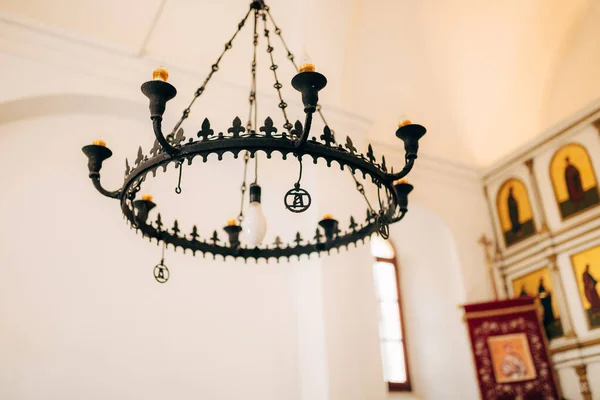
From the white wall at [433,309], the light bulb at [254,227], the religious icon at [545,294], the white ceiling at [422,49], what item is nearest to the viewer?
the light bulb at [254,227]

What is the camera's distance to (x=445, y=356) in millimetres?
8133

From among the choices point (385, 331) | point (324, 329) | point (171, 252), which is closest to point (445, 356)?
point (385, 331)

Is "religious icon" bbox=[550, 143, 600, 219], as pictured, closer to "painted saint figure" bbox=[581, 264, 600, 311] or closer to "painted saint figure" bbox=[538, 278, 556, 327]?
"painted saint figure" bbox=[581, 264, 600, 311]

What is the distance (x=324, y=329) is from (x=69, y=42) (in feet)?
13.2

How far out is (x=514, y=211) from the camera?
8336mm

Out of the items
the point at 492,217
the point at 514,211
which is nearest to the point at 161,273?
the point at 514,211

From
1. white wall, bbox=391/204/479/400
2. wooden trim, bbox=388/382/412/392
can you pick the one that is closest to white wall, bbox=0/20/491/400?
wooden trim, bbox=388/382/412/392

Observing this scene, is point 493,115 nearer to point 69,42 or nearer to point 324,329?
point 324,329

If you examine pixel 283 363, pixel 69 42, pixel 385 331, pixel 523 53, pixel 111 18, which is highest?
pixel 523 53

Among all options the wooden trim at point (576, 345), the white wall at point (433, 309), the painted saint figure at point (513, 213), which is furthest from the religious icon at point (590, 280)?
the white wall at point (433, 309)

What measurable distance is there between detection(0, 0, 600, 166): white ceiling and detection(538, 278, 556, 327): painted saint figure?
97.0 inches

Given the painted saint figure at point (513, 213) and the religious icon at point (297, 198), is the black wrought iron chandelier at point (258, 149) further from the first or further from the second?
the painted saint figure at point (513, 213)

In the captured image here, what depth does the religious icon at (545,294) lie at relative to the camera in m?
7.38

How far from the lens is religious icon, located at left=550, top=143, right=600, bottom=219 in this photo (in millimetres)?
7262
